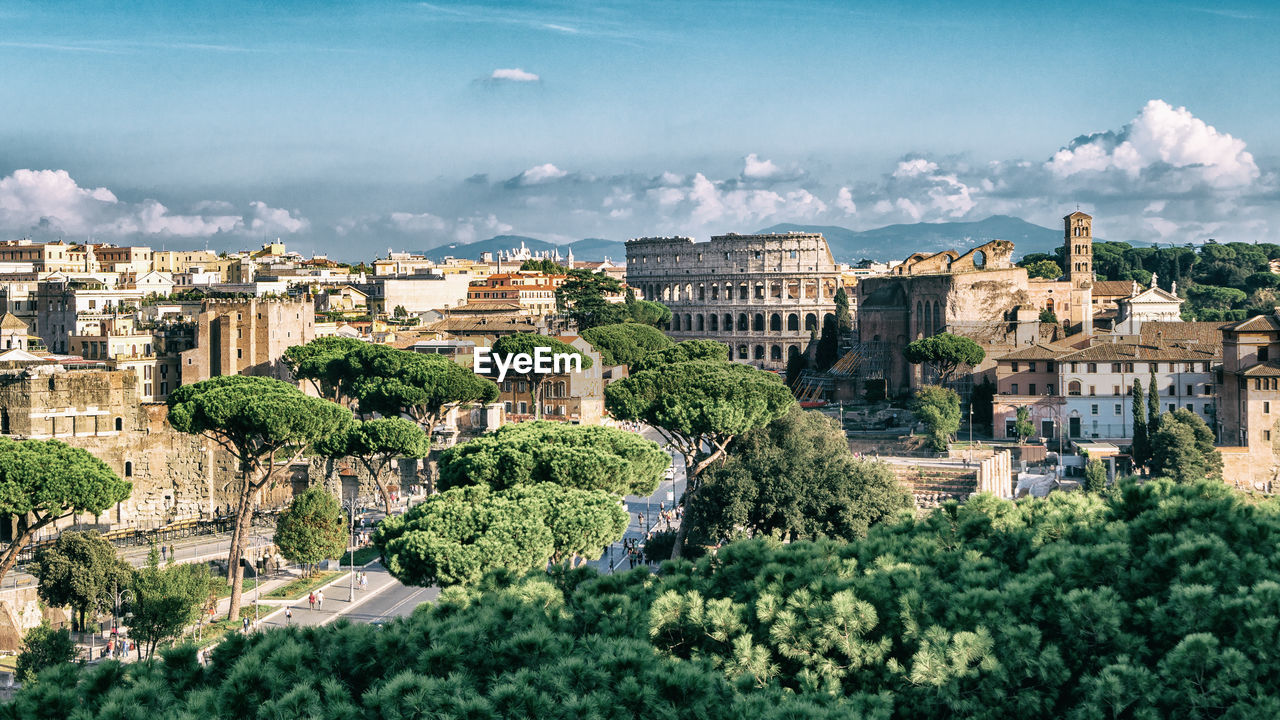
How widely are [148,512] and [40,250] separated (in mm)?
69745

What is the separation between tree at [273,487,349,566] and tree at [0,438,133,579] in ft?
12.3

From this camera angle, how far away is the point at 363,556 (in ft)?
109

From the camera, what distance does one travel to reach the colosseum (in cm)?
10006

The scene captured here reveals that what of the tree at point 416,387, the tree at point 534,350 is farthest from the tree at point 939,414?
the tree at point 416,387

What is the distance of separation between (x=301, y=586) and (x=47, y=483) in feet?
19.3

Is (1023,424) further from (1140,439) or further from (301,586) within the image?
(301,586)

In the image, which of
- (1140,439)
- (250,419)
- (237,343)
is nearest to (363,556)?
(250,419)

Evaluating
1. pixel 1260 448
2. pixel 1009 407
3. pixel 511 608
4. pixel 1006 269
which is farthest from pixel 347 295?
pixel 511 608

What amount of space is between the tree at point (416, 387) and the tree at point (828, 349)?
2913 cm

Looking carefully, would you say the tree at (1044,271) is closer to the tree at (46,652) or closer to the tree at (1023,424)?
the tree at (1023,424)

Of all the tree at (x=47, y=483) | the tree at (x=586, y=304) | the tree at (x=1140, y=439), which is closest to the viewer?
the tree at (x=47, y=483)

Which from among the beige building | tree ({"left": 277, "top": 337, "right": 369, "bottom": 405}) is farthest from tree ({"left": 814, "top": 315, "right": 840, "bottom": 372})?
the beige building

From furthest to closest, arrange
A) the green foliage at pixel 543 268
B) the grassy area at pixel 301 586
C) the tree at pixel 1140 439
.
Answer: the green foliage at pixel 543 268, the tree at pixel 1140 439, the grassy area at pixel 301 586

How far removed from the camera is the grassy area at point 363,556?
107 ft
